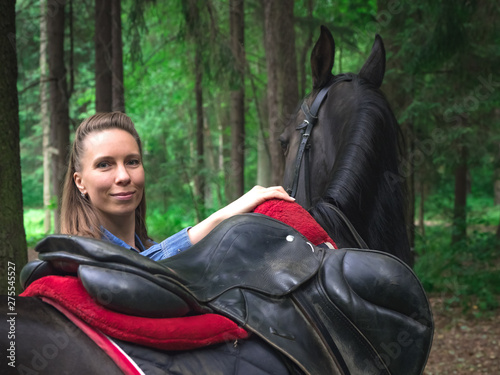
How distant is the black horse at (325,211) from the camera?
3.74ft

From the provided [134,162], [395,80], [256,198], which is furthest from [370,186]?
[395,80]

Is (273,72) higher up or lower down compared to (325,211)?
higher up

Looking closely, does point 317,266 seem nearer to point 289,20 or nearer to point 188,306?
point 188,306

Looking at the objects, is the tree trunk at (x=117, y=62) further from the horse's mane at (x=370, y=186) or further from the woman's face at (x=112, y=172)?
the woman's face at (x=112, y=172)

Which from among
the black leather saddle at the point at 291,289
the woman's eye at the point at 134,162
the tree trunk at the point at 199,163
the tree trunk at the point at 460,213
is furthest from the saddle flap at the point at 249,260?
the tree trunk at the point at 199,163

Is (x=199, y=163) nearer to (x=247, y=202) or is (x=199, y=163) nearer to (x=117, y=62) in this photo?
(x=117, y=62)

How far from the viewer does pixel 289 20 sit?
6461mm

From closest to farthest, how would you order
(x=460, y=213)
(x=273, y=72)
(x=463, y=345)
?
(x=463, y=345) < (x=273, y=72) < (x=460, y=213)

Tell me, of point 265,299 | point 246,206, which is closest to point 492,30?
point 246,206

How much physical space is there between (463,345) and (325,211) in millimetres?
4570

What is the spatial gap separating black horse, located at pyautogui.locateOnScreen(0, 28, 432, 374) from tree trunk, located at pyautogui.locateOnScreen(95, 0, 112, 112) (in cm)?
404

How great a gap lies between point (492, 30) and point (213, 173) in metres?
6.81

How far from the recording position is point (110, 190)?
1725 millimetres

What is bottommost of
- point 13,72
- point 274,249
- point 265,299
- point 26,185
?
point 26,185
